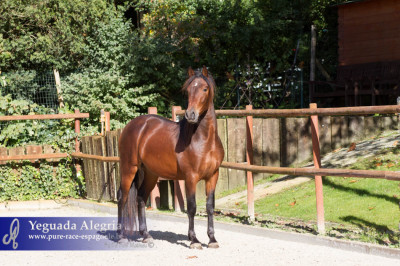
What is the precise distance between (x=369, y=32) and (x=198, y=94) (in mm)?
14255

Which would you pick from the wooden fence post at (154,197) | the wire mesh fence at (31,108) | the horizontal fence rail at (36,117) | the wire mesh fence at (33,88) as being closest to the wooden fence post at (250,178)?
the wooden fence post at (154,197)

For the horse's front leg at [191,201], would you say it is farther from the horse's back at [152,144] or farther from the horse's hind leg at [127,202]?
the horse's hind leg at [127,202]

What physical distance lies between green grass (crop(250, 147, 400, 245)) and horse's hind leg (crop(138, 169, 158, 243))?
Answer: 6.63 feet

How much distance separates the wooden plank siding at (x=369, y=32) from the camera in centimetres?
1831

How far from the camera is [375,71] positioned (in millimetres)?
18078

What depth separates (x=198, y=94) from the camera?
6336 millimetres

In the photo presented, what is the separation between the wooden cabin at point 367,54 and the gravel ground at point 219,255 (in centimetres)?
1105

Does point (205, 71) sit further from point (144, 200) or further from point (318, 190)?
point (318, 190)

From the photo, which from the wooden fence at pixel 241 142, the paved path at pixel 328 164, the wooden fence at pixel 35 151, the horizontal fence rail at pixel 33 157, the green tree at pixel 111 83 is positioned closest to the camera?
the paved path at pixel 328 164

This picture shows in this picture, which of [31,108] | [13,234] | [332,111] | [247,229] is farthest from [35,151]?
[332,111]

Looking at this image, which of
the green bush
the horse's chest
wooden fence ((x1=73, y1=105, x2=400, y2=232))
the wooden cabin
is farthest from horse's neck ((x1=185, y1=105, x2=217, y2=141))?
the wooden cabin

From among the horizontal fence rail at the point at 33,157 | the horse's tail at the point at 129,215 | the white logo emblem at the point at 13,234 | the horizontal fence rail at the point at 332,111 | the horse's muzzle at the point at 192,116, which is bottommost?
the white logo emblem at the point at 13,234

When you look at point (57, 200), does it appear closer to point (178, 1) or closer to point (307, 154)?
point (307, 154)

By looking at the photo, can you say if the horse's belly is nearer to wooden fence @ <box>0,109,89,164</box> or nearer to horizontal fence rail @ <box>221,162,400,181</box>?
horizontal fence rail @ <box>221,162,400,181</box>
